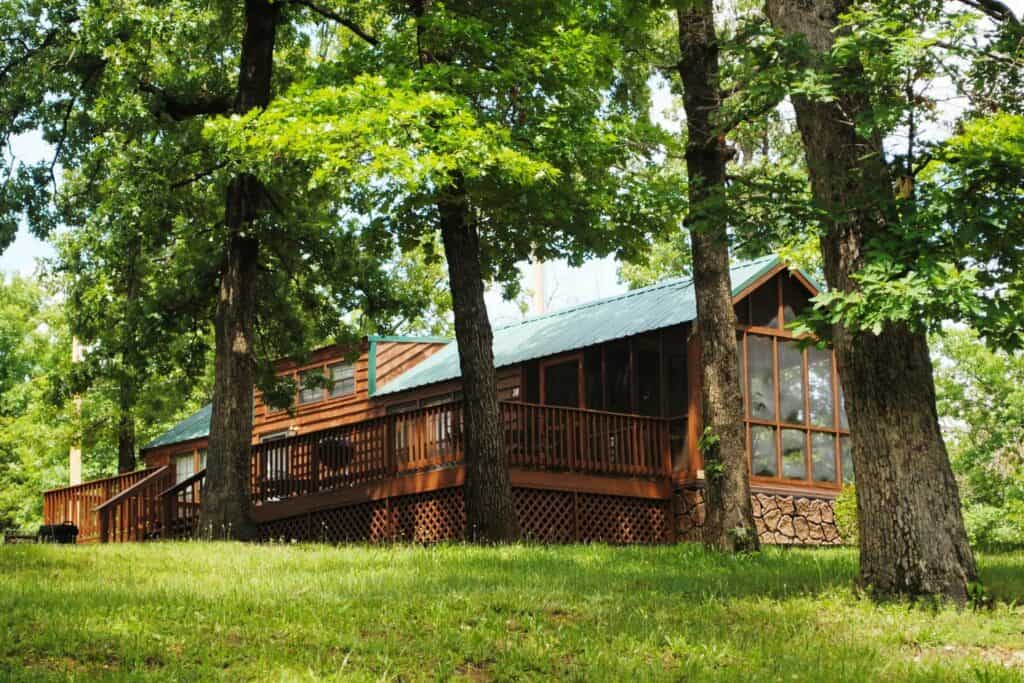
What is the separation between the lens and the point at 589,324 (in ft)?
85.4

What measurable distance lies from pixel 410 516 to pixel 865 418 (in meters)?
12.5

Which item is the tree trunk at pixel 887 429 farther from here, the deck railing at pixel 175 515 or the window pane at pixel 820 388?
the deck railing at pixel 175 515

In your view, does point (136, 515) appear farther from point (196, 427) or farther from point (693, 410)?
point (693, 410)

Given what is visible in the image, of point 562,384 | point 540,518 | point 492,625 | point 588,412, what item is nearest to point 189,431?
point 562,384

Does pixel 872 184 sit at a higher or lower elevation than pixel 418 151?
lower

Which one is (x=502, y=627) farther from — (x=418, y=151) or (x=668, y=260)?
(x=668, y=260)

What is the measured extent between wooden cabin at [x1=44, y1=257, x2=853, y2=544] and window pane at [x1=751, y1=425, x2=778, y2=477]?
1.0 inches

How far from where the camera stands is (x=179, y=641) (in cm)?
875

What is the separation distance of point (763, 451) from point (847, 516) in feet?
6.61

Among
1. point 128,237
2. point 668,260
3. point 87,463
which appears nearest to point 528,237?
point 128,237

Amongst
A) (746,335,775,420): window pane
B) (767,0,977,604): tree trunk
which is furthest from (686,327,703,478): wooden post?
(767,0,977,604): tree trunk

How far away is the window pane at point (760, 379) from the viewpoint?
22859 millimetres

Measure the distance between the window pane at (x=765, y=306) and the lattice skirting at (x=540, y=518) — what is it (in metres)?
3.99

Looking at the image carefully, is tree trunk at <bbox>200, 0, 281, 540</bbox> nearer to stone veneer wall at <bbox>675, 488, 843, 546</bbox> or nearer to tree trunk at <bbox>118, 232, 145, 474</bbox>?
tree trunk at <bbox>118, 232, 145, 474</bbox>
